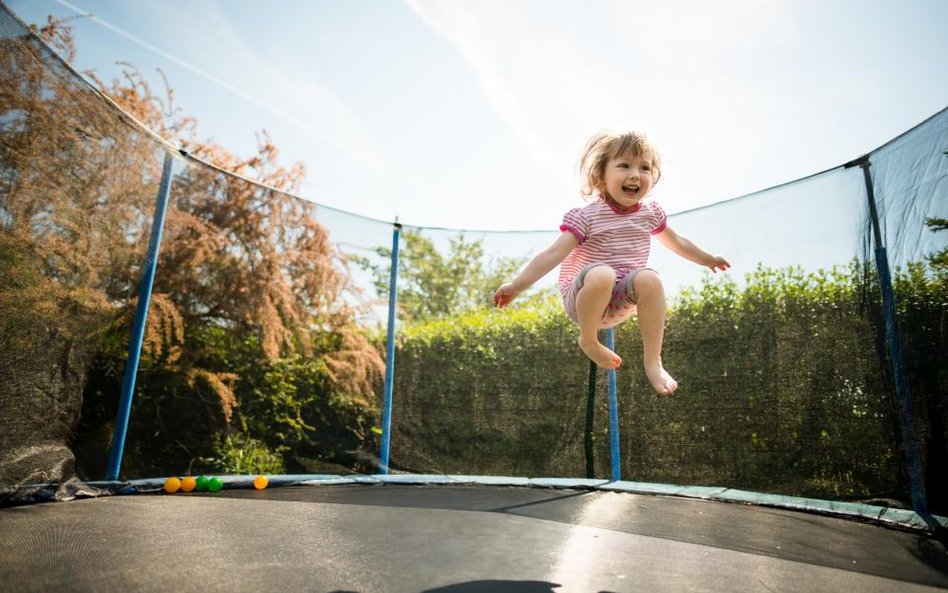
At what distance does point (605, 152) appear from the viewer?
1776 millimetres

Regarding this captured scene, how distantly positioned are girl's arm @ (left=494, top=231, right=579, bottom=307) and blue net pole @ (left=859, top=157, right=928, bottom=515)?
1376 millimetres

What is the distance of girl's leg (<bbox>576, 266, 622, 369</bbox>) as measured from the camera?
4.92 ft

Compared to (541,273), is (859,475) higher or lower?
lower

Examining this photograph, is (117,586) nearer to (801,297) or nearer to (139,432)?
(139,432)

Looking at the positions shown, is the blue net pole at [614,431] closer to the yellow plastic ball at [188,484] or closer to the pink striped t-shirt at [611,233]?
the pink striped t-shirt at [611,233]

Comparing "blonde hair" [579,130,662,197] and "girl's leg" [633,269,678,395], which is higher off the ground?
"blonde hair" [579,130,662,197]

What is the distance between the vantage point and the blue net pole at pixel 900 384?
197 centimetres

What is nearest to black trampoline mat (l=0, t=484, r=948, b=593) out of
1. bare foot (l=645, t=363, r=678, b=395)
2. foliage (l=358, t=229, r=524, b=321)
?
bare foot (l=645, t=363, r=678, b=395)

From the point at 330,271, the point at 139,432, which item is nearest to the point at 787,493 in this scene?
the point at 330,271

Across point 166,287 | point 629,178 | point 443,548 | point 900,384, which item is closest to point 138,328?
point 166,287

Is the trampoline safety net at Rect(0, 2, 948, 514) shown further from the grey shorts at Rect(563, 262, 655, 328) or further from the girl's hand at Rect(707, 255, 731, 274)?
the grey shorts at Rect(563, 262, 655, 328)

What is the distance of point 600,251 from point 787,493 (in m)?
1.51

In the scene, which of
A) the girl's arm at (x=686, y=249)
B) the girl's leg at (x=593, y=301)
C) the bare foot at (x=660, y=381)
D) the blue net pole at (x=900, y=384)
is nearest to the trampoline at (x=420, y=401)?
the blue net pole at (x=900, y=384)

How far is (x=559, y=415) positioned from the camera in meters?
3.08
